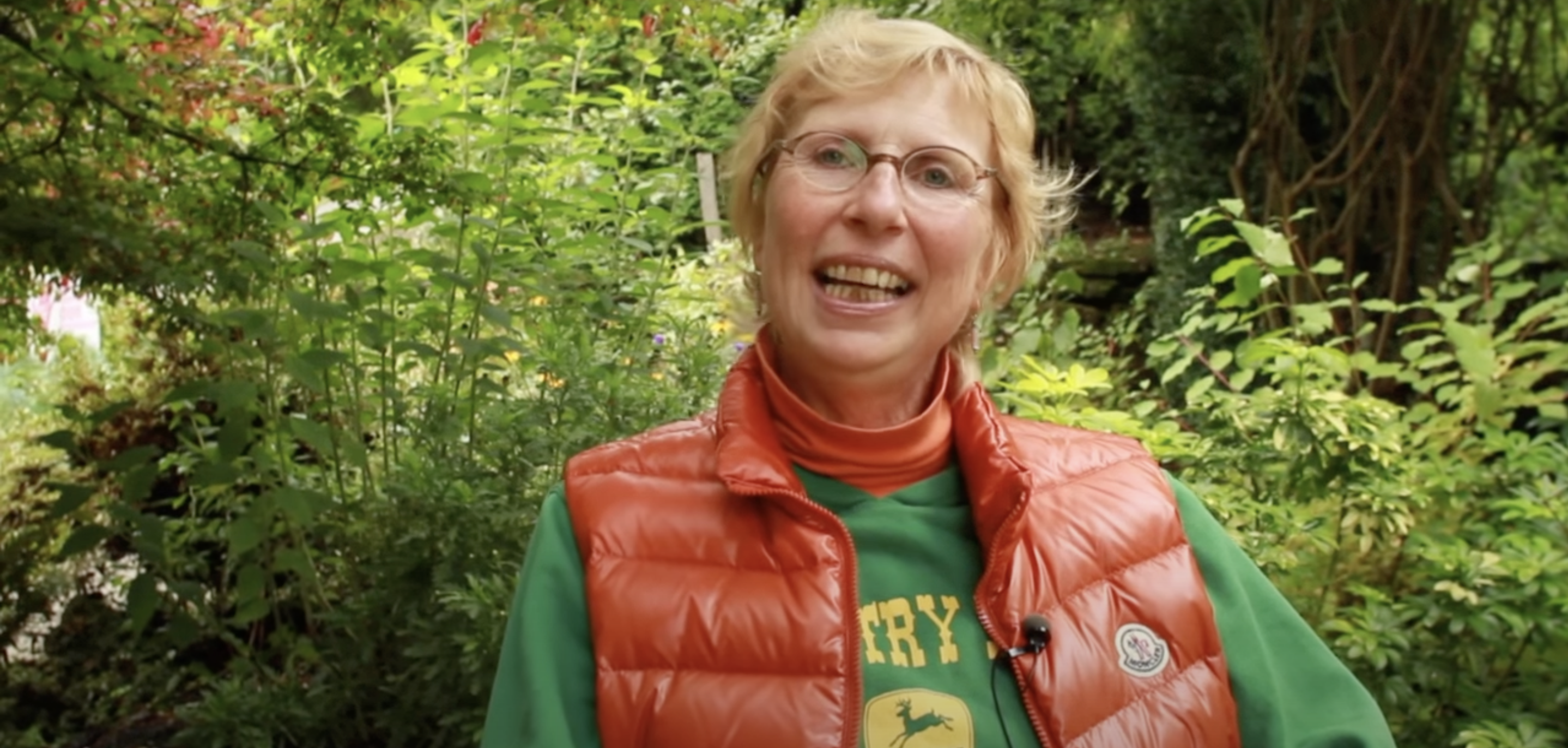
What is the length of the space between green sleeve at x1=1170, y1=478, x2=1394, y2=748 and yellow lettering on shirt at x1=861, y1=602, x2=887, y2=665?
416 mm

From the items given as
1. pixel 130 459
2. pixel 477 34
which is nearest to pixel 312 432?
pixel 130 459

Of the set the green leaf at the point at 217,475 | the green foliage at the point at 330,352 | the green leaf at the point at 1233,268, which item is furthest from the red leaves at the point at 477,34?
the green leaf at the point at 1233,268

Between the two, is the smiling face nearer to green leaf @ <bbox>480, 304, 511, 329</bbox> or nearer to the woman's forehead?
the woman's forehead

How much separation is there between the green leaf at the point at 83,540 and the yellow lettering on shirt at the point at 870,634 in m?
1.98

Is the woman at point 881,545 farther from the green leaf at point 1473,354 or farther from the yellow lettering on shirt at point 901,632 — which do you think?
the green leaf at point 1473,354

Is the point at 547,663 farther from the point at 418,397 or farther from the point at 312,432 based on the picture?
the point at 418,397

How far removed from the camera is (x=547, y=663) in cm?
133

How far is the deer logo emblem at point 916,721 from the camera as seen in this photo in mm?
1354

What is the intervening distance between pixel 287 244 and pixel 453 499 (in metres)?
1.26

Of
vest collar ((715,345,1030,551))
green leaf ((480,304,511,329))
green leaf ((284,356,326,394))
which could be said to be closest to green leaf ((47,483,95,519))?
green leaf ((284,356,326,394))

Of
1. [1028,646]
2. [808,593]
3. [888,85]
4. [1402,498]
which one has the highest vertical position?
[888,85]

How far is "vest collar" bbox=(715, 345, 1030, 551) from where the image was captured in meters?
1.41

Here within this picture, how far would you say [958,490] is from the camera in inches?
61.1

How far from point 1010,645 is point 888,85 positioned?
2.07 feet
